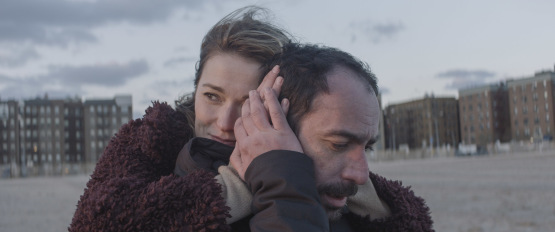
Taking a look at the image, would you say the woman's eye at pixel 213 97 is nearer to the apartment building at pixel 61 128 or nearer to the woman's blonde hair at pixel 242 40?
the woman's blonde hair at pixel 242 40

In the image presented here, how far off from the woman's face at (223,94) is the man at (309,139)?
23cm

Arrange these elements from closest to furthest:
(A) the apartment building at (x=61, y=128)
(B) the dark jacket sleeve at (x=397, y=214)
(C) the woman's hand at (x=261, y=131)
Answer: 1. (C) the woman's hand at (x=261, y=131)
2. (B) the dark jacket sleeve at (x=397, y=214)
3. (A) the apartment building at (x=61, y=128)

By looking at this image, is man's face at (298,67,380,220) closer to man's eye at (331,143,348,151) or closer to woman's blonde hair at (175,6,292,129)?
man's eye at (331,143,348,151)

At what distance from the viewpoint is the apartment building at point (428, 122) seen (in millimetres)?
137375

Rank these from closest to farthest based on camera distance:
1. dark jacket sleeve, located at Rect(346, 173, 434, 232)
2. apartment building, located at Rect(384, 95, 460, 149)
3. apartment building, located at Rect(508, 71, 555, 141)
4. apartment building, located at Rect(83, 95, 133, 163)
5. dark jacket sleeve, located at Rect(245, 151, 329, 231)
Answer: dark jacket sleeve, located at Rect(245, 151, 329, 231)
dark jacket sleeve, located at Rect(346, 173, 434, 232)
apartment building, located at Rect(508, 71, 555, 141)
apartment building, located at Rect(83, 95, 133, 163)
apartment building, located at Rect(384, 95, 460, 149)

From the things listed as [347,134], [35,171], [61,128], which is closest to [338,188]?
[347,134]

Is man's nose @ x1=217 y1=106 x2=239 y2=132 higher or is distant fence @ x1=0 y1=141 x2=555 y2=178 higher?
man's nose @ x1=217 y1=106 x2=239 y2=132

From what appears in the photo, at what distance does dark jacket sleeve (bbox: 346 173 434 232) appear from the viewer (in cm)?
190

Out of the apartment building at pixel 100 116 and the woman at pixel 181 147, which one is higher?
the apartment building at pixel 100 116

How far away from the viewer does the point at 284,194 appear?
1463mm

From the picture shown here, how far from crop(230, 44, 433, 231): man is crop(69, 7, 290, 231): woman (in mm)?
84

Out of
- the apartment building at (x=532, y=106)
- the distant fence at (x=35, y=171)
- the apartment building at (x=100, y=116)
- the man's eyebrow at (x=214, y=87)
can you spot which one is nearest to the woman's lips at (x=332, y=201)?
the man's eyebrow at (x=214, y=87)

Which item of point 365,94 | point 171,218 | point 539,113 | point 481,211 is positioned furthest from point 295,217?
point 539,113

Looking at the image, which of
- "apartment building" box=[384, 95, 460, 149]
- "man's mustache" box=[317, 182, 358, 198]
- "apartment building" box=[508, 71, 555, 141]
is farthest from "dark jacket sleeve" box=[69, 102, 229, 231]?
"apartment building" box=[384, 95, 460, 149]
